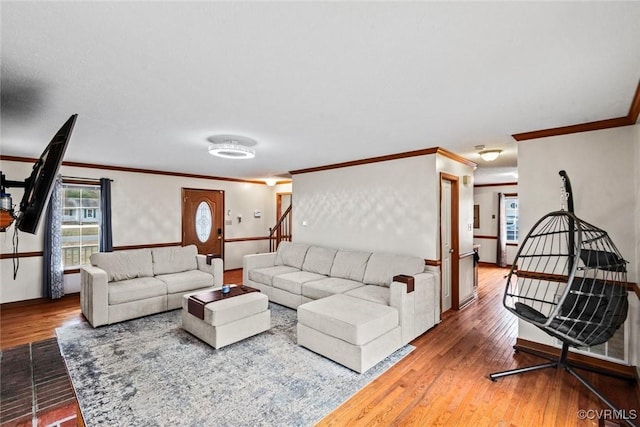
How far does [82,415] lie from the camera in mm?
2133

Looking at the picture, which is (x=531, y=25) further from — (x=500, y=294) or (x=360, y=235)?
(x=500, y=294)

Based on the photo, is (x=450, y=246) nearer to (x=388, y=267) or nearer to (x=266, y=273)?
(x=388, y=267)

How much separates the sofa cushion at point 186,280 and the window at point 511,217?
26.3ft

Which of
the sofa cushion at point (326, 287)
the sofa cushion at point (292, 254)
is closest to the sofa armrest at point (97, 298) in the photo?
the sofa cushion at point (326, 287)

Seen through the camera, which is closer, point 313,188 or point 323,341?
point 323,341

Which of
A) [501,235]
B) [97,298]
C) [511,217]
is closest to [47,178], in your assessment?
[97,298]

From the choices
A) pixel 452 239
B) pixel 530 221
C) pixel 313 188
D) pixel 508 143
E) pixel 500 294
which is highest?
pixel 508 143

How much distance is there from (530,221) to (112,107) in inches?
170

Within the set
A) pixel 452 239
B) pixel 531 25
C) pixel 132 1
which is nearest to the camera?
pixel 132 1

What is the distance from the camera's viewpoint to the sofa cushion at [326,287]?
3.94m

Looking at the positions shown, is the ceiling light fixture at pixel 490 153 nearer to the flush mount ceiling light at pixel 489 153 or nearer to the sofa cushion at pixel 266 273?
the flush mount ceiling light at pixel 489 153

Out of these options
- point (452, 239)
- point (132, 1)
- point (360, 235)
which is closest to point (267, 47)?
point (132, 1)

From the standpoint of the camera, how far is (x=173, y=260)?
16.3 feet

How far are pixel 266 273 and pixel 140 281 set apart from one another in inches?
72.8
